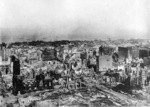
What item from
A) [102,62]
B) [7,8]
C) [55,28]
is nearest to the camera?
[7,8]

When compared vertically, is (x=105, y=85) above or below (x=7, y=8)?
below

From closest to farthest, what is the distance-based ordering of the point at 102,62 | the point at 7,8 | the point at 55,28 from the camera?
the point at 7,8 < the point at 55,28 < the point at 102,62

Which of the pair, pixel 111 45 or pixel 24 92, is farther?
pixel 111 45

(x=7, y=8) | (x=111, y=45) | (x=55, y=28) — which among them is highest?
(x=7, y=8)

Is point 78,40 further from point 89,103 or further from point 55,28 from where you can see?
point 89,103

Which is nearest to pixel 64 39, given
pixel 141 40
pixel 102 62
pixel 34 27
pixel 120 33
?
pixel 34 27
